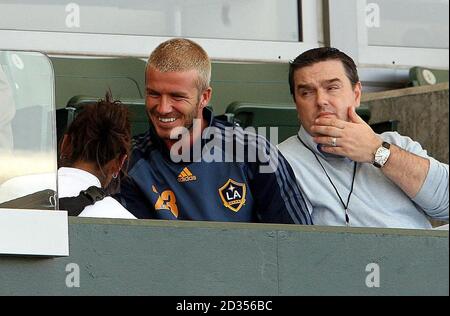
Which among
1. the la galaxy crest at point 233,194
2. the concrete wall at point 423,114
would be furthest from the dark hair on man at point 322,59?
the concrete wall at point 423,114

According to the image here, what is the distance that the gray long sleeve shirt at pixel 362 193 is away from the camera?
5449 mm

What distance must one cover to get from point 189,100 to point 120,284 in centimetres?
86

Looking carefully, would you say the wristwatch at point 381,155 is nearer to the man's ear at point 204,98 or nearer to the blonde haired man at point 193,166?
the blonde haired man at point 193,166

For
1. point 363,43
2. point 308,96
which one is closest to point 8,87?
point 308,96

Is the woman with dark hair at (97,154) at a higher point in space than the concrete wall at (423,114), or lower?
lower

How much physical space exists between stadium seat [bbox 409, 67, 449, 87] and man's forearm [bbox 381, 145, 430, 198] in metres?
2.03

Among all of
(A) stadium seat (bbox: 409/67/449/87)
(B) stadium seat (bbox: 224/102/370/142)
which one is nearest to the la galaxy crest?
(B) stadium seat (bbox: 224/102/370/142)

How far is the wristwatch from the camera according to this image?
5.52 m

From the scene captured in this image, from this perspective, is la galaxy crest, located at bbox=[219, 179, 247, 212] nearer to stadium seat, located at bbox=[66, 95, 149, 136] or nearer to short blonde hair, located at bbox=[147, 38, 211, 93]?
short blonde hair, located at bbox=[147, 38, 211, 93]

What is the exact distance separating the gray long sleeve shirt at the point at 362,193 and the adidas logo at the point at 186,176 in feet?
1.30

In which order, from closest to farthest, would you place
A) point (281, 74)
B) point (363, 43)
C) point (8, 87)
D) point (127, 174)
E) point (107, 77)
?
point (8, 87)
point (127, 174)
point (107, 77)
point (281, 74)
point (363, 43)

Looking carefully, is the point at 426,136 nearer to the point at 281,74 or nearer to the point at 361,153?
the point at 281,74

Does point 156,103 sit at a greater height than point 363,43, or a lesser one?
lesser

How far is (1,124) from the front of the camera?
469cm
